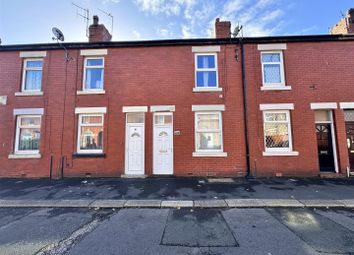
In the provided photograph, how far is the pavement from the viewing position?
5.91 meters

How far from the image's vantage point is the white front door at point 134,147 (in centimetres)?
975

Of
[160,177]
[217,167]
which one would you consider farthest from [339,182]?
[160,177]

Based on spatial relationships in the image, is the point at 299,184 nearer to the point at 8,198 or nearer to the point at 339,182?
the point at 339,182

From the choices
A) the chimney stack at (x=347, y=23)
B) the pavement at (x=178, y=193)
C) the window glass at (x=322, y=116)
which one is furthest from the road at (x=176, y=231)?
the chimney stack at (x=347, y=23)

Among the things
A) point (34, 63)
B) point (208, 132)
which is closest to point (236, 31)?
point (208, 132)

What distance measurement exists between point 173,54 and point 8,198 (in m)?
8.95

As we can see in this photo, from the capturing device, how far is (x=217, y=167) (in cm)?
954

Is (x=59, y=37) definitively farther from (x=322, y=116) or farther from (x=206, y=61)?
(x=322, y=116)

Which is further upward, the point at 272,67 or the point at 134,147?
the point at 272,67

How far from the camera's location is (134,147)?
388 inches

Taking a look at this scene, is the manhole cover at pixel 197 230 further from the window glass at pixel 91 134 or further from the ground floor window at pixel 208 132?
the window glass at pixel 91 134

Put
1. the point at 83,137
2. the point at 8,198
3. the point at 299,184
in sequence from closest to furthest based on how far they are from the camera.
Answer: the point at 8,198
the point at 299,184
the point at 83,137

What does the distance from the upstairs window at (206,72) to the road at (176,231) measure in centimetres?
650

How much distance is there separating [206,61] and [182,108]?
281 cm
